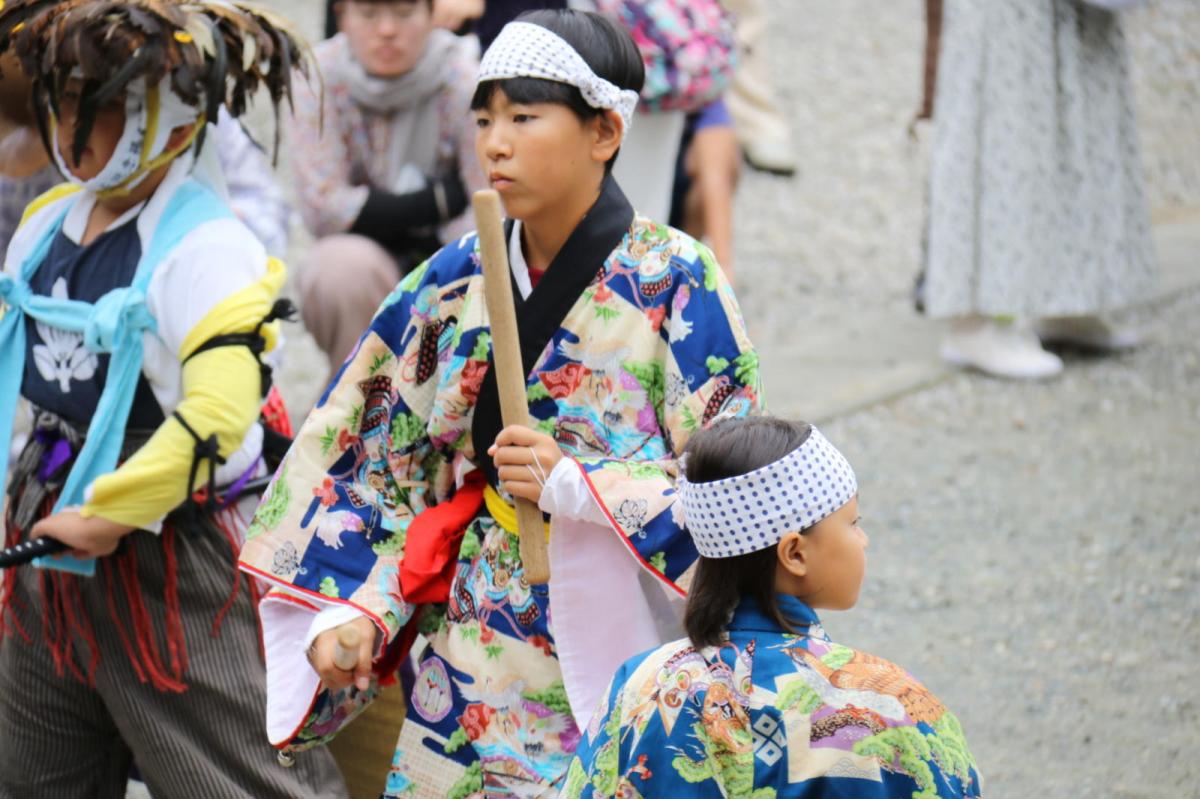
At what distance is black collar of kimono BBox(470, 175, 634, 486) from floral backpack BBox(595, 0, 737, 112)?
2.56 m

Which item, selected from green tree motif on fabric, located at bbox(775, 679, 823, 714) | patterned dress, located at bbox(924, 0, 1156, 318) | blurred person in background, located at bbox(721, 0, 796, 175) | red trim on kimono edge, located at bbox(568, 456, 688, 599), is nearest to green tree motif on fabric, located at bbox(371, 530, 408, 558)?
red trim on kimono edge, located at bbox(568, 456, 688, 599)

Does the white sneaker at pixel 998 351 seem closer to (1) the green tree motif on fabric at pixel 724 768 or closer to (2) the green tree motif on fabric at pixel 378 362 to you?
(2) the green tree motif on fabric at pixel 378 362

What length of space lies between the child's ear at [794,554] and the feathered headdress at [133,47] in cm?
131

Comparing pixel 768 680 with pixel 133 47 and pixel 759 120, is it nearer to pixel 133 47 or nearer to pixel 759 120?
pixel 133 47

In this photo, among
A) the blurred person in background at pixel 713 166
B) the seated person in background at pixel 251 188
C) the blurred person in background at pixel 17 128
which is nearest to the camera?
the blurred person in background at pixel 17 128

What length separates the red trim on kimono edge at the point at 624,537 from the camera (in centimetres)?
237

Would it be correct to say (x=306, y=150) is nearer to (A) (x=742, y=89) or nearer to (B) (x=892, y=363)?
(B) (x=892, y=363)

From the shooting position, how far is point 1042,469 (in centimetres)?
527

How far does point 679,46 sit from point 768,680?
340cm

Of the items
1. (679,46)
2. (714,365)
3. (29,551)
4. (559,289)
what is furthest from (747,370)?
(679,46)

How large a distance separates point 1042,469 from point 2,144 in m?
3.30

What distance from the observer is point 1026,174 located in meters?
6.12

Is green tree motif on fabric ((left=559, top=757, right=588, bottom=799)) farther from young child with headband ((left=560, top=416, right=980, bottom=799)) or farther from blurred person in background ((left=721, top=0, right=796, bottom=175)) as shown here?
blurred person in background ((left=721, top=0, right=796, bottom=175))

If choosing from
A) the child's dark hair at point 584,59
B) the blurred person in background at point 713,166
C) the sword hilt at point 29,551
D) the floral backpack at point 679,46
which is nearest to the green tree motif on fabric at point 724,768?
the child's dark hair at point 584,59
